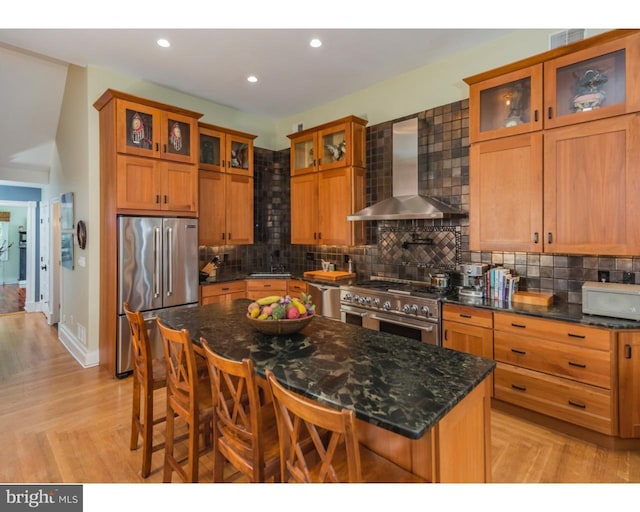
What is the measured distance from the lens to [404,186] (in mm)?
3934

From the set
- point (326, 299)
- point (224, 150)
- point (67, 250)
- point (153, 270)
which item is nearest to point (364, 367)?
point (326, 299)

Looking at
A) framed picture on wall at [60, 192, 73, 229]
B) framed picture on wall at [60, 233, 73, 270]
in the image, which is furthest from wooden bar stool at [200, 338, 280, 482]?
framed picture on wall at [60, 192, 73, 229]

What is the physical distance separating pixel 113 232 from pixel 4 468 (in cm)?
206

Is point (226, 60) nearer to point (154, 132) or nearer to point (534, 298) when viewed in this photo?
point (154, 132)

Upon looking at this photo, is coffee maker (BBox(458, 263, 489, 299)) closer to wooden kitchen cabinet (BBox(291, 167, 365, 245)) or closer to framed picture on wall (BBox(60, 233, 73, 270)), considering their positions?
wooden kitchen cabinet (BBox(291, 167, 365, 245))

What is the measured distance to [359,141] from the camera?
169 inches

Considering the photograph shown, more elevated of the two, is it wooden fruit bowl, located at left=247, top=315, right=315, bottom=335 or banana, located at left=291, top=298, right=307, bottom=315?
banana, located at left=291, top=298, right=307, bottom=315

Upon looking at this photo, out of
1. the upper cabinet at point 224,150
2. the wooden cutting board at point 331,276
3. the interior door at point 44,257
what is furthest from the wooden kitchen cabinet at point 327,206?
the interior door at point 44,257

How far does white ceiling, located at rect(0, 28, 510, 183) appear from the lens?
3.21m

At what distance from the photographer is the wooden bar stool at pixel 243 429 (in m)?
1.36

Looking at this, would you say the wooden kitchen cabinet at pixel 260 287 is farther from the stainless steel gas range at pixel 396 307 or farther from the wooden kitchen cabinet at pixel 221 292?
the stainless steel gas range at pixel 396 307

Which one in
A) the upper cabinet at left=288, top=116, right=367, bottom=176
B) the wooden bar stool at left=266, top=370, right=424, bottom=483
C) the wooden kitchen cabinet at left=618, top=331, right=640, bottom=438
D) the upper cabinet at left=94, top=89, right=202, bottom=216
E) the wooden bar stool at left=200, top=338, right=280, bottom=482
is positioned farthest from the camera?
the upper cabinet at left=288, top=116, right=367, bottom=176

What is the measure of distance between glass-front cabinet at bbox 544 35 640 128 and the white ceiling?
2.92 feet
